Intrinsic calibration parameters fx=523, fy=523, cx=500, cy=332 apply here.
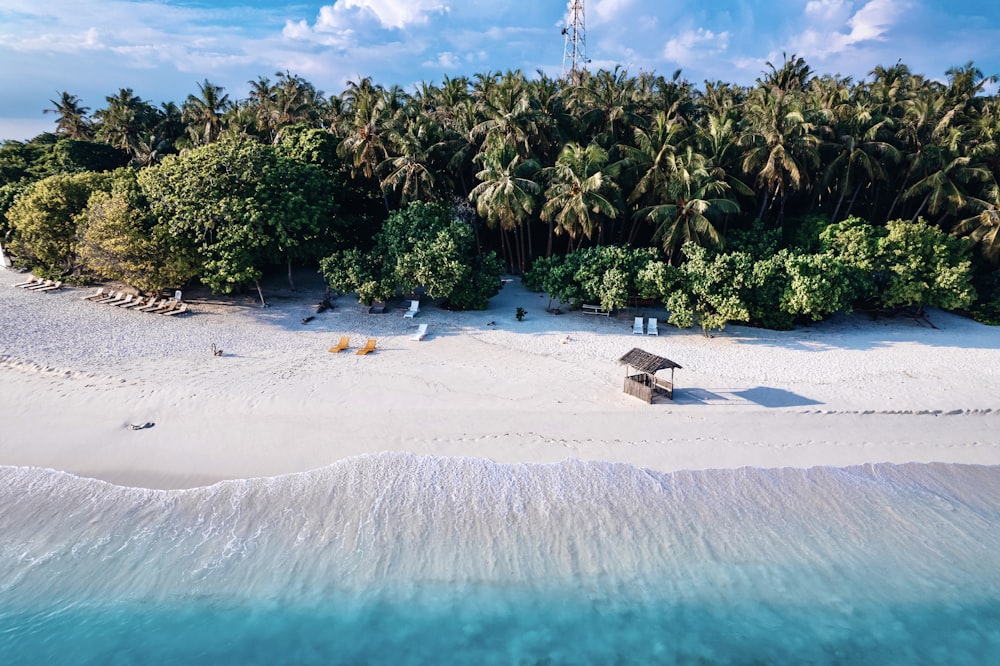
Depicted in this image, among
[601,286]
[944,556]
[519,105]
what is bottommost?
[944,556]

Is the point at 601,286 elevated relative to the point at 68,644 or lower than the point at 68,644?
elevated

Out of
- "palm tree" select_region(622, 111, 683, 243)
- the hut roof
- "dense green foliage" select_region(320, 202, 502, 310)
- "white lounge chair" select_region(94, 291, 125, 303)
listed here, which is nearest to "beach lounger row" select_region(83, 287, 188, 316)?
"white lounge chair" select_region(94, 291, 125, 303)

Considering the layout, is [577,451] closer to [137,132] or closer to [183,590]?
[183,590]

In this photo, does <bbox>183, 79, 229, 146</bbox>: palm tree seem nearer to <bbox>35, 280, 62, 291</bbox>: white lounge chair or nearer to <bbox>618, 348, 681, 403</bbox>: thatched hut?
<bbox>35, 280, 62, 291</bbox>: white lounge chair

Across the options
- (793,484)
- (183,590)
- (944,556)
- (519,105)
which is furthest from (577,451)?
(519,105)

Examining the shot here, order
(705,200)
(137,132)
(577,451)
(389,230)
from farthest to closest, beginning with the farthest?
(137,132) < (389,230) < (705,200) < (577,451)

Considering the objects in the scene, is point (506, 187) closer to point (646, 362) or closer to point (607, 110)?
point (607, 110)
